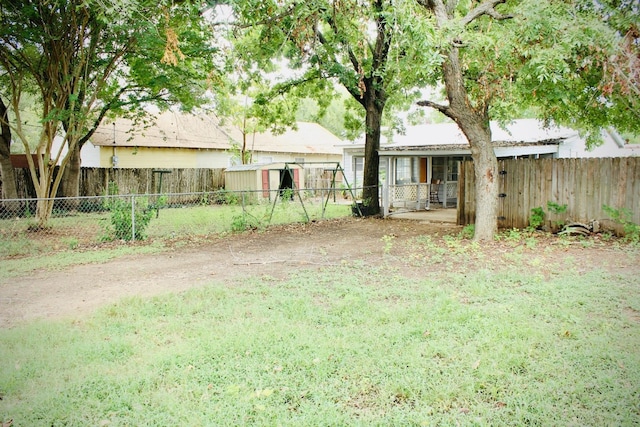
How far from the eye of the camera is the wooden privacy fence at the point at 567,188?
34.0 ft

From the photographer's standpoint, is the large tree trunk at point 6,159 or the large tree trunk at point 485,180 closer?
the large tree trunk at point 485,180

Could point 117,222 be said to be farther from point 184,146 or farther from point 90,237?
point 184,146

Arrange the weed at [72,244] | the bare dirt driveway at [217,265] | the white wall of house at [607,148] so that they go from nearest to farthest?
the bare dirt driveway at [217,265]
the weed at [72,244]
the white wall of house at [607,148]

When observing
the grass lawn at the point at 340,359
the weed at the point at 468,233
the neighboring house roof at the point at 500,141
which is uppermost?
the neighboring house roof at the point at 500,141

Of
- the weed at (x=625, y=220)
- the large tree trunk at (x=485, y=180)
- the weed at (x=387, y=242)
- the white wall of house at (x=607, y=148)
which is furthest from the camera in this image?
the white wall of house at (x=607, y=148)

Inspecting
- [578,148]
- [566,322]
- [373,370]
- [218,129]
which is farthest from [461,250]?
[218,129]

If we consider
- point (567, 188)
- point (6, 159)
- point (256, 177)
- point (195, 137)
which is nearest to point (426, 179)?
point (256, 177)

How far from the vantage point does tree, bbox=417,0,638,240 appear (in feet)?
24.5

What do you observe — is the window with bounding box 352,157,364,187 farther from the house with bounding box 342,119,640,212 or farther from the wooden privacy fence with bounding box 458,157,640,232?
the wooden privacy fence with bounding box 458,157,640,232

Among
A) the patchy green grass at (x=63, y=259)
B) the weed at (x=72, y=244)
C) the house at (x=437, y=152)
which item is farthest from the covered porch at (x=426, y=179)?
the weed at (x=72, y=244)

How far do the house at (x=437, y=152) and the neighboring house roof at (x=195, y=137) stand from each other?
450 cm

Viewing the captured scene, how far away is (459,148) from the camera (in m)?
14.8

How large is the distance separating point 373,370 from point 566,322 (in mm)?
2434

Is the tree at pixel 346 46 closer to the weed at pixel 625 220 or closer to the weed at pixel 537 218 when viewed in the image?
the weed at pixel 537 218
